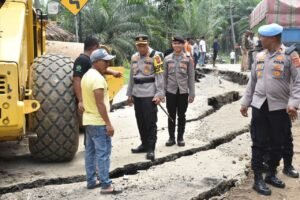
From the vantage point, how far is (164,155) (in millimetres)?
6461

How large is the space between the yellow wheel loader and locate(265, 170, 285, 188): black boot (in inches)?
91.0

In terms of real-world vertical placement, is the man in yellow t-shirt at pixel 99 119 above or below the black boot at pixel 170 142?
above

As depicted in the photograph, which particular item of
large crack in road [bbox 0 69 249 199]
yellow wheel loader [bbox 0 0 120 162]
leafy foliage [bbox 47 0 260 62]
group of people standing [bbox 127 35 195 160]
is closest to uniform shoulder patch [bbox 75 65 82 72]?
yellow wheel loader [bbox 0 0 120 162]

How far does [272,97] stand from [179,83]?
212 centimetres

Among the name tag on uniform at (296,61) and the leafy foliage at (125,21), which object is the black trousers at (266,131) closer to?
the name tag on uniform at (296,61)

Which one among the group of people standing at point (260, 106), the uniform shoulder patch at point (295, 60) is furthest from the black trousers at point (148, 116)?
the uniform shoulder patch at point (295, 60)

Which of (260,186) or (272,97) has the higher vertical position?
(272,97)

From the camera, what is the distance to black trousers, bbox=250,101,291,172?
A: 16.7ft

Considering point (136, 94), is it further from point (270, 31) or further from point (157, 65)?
point (270, 31)

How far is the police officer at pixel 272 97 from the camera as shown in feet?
16.3

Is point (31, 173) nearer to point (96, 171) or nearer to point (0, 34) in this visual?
point (96, 171)

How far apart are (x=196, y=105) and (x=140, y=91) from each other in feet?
16.0

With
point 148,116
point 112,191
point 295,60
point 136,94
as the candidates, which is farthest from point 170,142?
point 295,60

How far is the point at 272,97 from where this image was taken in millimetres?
5035
